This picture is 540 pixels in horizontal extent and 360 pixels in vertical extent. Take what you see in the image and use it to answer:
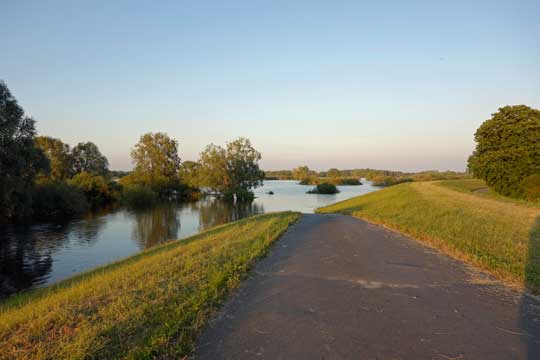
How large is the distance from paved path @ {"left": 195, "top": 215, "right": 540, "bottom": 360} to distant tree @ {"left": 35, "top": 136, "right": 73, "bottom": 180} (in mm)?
59168

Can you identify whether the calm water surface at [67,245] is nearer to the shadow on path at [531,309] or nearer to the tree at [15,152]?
the tree at [15,152]

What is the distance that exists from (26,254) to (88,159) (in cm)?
5152

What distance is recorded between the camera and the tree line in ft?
70.8

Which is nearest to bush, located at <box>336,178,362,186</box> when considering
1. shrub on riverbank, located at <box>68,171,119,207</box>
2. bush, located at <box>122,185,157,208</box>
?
bush, located at <box>122,185,157,208</box>

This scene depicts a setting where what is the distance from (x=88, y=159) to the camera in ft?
197

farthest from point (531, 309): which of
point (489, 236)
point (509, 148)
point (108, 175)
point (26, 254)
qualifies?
point (108, 175)

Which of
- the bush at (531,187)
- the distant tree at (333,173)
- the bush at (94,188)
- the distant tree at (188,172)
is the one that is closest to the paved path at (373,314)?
the bush at (531,187)

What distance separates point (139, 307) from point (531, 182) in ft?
93.0

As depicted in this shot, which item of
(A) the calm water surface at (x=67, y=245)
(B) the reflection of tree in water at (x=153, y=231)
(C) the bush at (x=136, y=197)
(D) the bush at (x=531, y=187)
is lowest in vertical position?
(B) the reflection of tree in water at (x=153, y=231)

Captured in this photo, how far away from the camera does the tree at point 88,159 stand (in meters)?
58.0

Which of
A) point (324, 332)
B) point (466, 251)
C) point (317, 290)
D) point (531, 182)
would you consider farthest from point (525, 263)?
point (531, 182)

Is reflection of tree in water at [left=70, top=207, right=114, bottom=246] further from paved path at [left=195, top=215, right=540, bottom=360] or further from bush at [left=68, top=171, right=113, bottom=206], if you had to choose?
bush at [left=68, top=171, right=113, bottom=206]

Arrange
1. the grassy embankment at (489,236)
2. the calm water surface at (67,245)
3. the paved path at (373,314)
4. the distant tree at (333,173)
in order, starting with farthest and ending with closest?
the distant tree at (333,173), the calm water surface at (67,245), the grassy embankment at (489,236), the paved path at (373,314)

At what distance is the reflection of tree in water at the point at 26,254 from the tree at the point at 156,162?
110 ft
